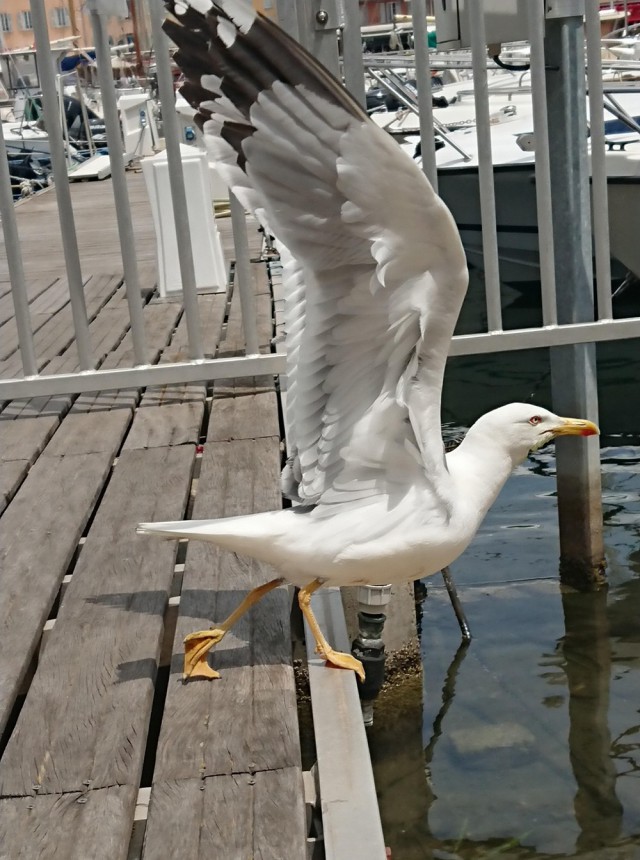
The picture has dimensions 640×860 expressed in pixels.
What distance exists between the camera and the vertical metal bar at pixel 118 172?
423 centimetres

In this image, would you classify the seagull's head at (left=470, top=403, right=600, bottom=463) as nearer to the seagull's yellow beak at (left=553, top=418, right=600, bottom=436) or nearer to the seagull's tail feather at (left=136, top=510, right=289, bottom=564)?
the seagull's yellow beak at (left=553, top=418, right=600, bottom=436)

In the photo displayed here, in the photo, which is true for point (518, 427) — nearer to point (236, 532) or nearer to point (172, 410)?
point (236, 532)

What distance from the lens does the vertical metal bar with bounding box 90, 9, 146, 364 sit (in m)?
4.23

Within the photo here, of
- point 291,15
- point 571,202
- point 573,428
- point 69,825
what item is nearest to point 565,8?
point 571,202

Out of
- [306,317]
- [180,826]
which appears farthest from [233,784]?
[306,317]

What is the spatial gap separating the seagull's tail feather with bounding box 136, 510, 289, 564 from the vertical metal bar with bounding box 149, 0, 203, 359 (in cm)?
157

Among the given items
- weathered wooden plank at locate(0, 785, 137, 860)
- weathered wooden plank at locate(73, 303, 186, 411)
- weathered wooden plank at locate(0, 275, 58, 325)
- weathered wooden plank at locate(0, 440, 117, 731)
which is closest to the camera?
weathered wooden plank at locate(0, 785, 137, 860)

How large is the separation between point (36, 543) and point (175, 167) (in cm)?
150


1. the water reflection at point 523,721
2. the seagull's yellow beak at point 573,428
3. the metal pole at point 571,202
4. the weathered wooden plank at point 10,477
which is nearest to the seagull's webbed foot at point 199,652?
the seagull's yellow beak at point 573,428

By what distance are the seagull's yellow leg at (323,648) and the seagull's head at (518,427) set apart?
61 centimetres

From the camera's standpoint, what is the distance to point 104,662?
2.89 meters

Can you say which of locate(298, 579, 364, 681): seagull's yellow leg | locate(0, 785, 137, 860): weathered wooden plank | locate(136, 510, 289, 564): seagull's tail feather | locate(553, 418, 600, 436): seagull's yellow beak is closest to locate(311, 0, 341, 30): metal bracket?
locate(553, 418, 600, 436): seagull's yellow beak

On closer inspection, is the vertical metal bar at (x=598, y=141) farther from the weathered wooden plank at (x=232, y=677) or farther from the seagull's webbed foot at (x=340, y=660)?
the seagull's webbed foot at (x=340, y=660)

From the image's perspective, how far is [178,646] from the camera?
9.85 ft
